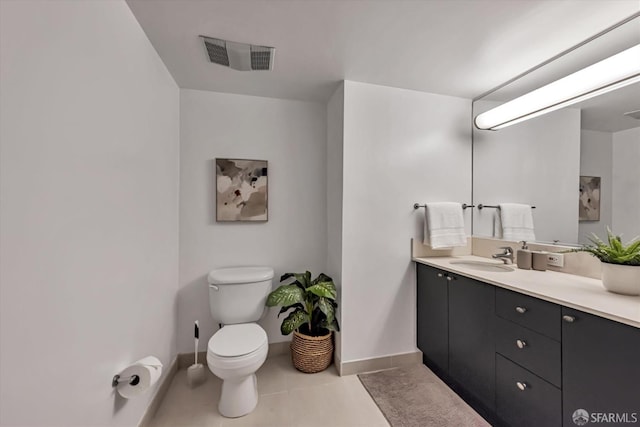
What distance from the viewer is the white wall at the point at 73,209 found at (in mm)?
704

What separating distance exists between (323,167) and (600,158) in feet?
6.08

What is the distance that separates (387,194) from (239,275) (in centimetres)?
133

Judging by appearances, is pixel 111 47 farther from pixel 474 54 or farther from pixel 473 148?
pixel 473 148

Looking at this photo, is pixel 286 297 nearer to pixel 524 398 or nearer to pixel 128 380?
pixel 128 380

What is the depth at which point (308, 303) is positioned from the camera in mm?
2096

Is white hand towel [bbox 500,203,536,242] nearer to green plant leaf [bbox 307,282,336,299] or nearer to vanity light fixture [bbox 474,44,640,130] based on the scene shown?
vanity light fixture [bbox 474,44,640,130]

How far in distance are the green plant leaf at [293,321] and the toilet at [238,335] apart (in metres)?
0.15

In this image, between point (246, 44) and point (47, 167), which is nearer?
point (47, 167)

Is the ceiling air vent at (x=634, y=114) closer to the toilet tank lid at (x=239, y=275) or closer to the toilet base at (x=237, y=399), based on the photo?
the toilet tank lid at (x=239, y=275)

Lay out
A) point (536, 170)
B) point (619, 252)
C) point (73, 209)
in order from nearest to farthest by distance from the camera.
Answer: point (73, 209) → point (619, 252) → point (536, 170)

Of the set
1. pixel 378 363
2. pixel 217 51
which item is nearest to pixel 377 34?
pixel 217 51

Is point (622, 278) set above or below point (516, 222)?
below

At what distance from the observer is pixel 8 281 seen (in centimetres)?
69

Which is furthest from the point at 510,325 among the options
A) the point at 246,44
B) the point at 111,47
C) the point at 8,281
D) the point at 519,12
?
the point at 111,47
